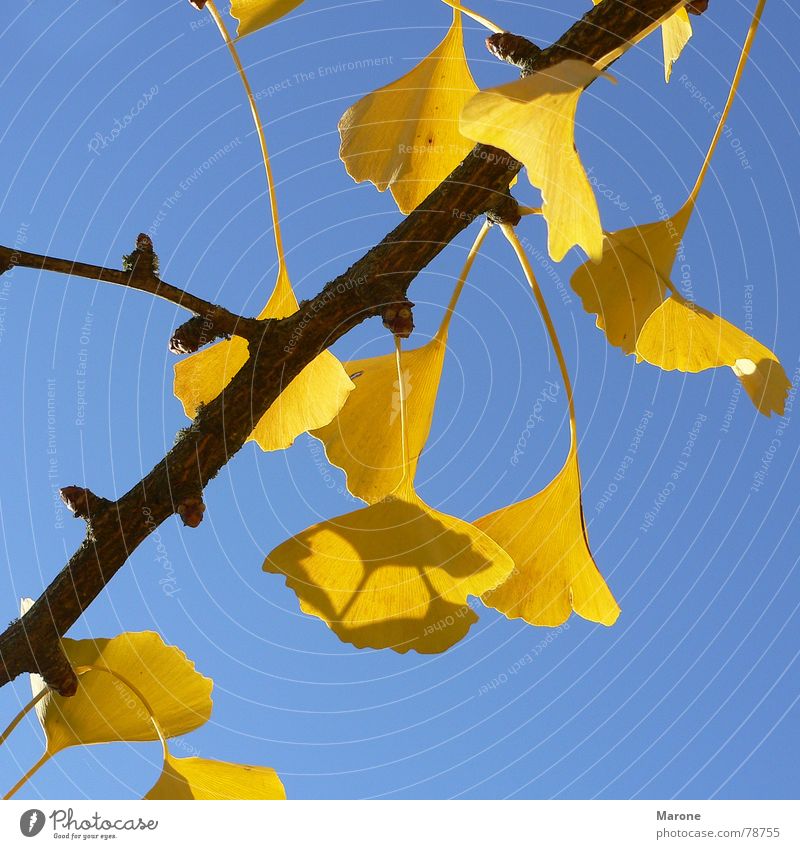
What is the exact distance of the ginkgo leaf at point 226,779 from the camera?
647 millimetres

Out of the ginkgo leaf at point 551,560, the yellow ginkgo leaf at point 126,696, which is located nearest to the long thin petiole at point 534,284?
the ginkgo leaf at point 551,560

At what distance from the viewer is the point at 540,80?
1.55 feet

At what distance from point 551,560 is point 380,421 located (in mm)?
206

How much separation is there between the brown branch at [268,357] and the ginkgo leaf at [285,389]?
6 centimetres

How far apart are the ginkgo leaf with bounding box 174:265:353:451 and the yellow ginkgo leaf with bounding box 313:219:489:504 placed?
0.07 m

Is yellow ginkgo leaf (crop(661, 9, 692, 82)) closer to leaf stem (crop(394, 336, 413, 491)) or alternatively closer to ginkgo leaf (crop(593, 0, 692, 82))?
ginkgo leaf (crop(593, 0, 692, 82))

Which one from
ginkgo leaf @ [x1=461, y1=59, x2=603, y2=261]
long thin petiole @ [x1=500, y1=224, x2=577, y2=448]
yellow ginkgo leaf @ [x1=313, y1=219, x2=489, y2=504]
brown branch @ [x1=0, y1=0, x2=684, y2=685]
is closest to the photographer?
ginkgo leaf @ [x1=461, y1=59, x2=603, y2=261]

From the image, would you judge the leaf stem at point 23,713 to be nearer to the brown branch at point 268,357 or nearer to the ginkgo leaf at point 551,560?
the brown branch at point 268,357

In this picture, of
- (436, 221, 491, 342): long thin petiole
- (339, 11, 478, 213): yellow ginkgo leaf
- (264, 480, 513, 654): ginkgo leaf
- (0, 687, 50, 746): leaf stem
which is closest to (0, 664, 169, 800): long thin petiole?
(0, 687, 50, 746): leaf stem

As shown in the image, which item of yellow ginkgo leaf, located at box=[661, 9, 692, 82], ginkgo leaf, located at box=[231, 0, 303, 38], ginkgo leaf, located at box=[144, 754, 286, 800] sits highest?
yellow ginkgo leaf, located at box=[661, 9, 692, 82]

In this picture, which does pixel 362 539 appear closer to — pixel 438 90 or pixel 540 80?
pixel 540 80

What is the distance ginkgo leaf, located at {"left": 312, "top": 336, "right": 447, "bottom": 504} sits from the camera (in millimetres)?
755

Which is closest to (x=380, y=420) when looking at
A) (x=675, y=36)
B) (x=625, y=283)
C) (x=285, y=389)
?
(x=285, y=389)
